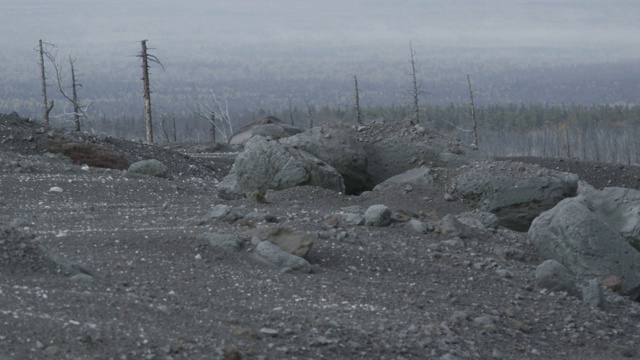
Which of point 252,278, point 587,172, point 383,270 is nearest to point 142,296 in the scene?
point 252,278

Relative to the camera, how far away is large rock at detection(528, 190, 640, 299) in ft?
43.2

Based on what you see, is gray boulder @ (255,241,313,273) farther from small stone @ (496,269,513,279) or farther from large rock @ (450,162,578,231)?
large rock @ (450,162,578,231)

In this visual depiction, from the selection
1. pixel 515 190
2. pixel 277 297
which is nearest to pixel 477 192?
pixel 515 190

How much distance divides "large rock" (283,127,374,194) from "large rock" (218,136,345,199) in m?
1.74

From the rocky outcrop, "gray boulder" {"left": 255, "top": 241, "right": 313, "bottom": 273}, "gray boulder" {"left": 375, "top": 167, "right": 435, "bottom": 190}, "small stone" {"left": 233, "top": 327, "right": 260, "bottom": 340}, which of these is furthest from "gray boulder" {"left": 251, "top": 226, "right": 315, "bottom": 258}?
the rocky outcrop

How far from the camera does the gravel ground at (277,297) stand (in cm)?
844

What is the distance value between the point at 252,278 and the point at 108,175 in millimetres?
9245

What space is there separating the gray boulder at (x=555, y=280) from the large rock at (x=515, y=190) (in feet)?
21.3

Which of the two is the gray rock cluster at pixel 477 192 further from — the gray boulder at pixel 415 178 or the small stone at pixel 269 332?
the small stone at pixel 269 332

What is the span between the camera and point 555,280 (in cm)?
1204

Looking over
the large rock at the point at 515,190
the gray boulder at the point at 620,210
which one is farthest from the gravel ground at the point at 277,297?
the large rock at the point at 515,190

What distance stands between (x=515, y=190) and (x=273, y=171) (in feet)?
15.8

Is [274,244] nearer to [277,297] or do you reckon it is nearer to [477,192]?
[277,297]

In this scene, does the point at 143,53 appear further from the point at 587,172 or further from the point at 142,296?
the point at 142,296
